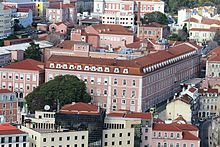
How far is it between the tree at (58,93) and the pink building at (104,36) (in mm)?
13831

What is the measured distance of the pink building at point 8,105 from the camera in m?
36.0

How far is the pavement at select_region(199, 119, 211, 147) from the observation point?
109ft

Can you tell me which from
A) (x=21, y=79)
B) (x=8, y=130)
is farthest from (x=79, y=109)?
(x=21, y=79)

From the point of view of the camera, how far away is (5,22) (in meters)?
58.8

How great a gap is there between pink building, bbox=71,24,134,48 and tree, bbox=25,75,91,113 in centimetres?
1383

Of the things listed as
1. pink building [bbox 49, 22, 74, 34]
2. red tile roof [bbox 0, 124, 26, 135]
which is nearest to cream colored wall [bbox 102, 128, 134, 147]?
red tile roof [bbox 0, 124, 26, 135]

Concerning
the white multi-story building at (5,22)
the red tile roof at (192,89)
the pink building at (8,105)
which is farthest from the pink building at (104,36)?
the pink building at (8,105)

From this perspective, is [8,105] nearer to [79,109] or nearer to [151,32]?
[79,109]

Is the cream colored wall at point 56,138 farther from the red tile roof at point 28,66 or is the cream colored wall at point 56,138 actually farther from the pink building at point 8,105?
the red tile roof at point 28,66

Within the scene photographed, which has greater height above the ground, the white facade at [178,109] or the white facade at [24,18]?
the white facade at [24,18]

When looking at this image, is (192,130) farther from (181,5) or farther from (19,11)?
(181,5)

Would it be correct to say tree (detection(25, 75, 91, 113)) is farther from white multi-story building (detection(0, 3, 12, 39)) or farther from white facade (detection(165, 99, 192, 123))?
white multi-story building (detection(0, 3, 12, 39))

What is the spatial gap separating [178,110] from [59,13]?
102 feet

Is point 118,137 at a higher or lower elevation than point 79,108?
lower
